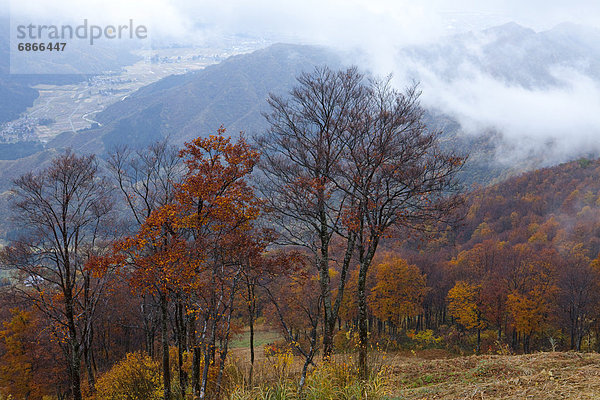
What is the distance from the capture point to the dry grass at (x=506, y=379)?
729cm

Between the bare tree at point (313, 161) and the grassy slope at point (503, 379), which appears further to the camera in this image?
the bare tree at point (313, 161)

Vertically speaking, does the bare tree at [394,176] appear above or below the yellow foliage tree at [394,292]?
above

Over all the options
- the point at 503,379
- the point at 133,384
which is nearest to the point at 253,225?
the point at 503,379

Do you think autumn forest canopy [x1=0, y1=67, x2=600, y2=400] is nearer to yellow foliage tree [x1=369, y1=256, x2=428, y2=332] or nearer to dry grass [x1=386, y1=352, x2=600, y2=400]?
dry grass [x1=386, y1=352, x2=600, y2=400]

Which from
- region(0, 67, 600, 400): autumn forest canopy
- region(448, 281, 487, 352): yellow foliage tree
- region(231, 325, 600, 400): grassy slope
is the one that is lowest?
region(448, 281, 487, 352): yellow foliage tree

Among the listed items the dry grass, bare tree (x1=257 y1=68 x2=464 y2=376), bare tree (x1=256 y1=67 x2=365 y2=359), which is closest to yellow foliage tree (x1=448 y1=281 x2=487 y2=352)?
the dry grass

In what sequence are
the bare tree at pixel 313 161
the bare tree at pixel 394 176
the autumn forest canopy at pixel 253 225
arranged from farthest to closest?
1. the bare tree at pixel 313 161
2. the autumn forest canopy at pixel 253 225
3. the bare tree at pixel 394 176

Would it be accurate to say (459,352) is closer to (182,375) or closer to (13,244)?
(182,375)

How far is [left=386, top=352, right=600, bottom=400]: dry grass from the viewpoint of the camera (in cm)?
729

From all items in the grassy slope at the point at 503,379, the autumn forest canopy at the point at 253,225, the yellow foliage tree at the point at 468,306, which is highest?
the autumn forest canopy at the point at 253,225

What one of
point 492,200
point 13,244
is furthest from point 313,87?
point 492,200

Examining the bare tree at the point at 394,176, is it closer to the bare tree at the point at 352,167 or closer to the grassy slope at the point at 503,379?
the bare tree at the point at 352,167

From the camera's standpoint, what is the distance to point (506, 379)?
29.2ft

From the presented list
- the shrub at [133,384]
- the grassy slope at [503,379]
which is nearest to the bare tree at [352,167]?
the grassy slope at [503,379]
